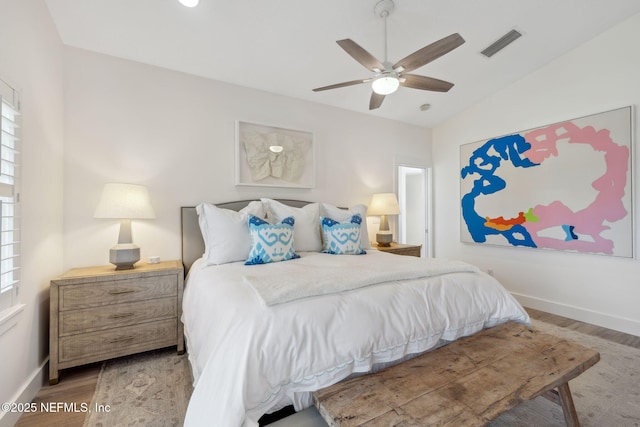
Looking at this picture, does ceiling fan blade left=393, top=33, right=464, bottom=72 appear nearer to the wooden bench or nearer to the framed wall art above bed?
the framed wall art above bed

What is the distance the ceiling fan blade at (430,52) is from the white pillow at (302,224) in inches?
60.1

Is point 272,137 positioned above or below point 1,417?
above

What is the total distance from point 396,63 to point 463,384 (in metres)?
2.04

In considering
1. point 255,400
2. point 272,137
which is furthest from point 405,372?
point 272,137

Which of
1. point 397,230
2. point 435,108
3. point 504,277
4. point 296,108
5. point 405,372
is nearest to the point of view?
point 405,372

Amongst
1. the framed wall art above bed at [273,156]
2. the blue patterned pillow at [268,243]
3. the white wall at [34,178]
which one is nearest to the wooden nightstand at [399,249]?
the framed wall art above bed at [273,156]

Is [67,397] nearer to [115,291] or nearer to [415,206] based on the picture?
[115,291]

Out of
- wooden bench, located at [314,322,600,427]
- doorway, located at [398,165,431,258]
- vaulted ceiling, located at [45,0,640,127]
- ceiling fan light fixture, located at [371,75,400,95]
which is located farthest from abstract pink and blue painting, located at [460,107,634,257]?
ceiling fan light fixture, located at [371,75,400,95]

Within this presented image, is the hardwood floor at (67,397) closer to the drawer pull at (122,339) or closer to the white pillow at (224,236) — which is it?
the drawer pull at (122,339)

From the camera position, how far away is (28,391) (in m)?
1.72

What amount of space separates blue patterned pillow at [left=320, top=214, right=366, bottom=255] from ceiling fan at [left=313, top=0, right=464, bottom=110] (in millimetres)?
1271

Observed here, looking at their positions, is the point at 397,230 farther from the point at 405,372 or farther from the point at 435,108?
the point at 405,372

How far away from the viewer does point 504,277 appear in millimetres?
3713

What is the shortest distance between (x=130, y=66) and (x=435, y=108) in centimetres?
370
